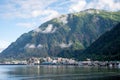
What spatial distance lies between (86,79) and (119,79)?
9.87m

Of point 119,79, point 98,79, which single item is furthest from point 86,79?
point 119,79

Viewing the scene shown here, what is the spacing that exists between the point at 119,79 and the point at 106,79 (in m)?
4.01

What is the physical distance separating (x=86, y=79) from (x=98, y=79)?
3.62m

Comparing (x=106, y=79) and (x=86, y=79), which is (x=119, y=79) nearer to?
(x=106, y=79)

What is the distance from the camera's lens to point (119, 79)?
9350 cm

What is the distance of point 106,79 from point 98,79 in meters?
2.32

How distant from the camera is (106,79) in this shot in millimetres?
95688

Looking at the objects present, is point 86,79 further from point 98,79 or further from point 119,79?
point 119,79

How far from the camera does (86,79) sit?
320 feet

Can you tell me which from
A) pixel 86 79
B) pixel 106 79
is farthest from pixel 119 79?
pixel 86 79

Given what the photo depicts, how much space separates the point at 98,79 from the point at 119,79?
6.26 metres

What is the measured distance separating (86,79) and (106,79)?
234 inches
